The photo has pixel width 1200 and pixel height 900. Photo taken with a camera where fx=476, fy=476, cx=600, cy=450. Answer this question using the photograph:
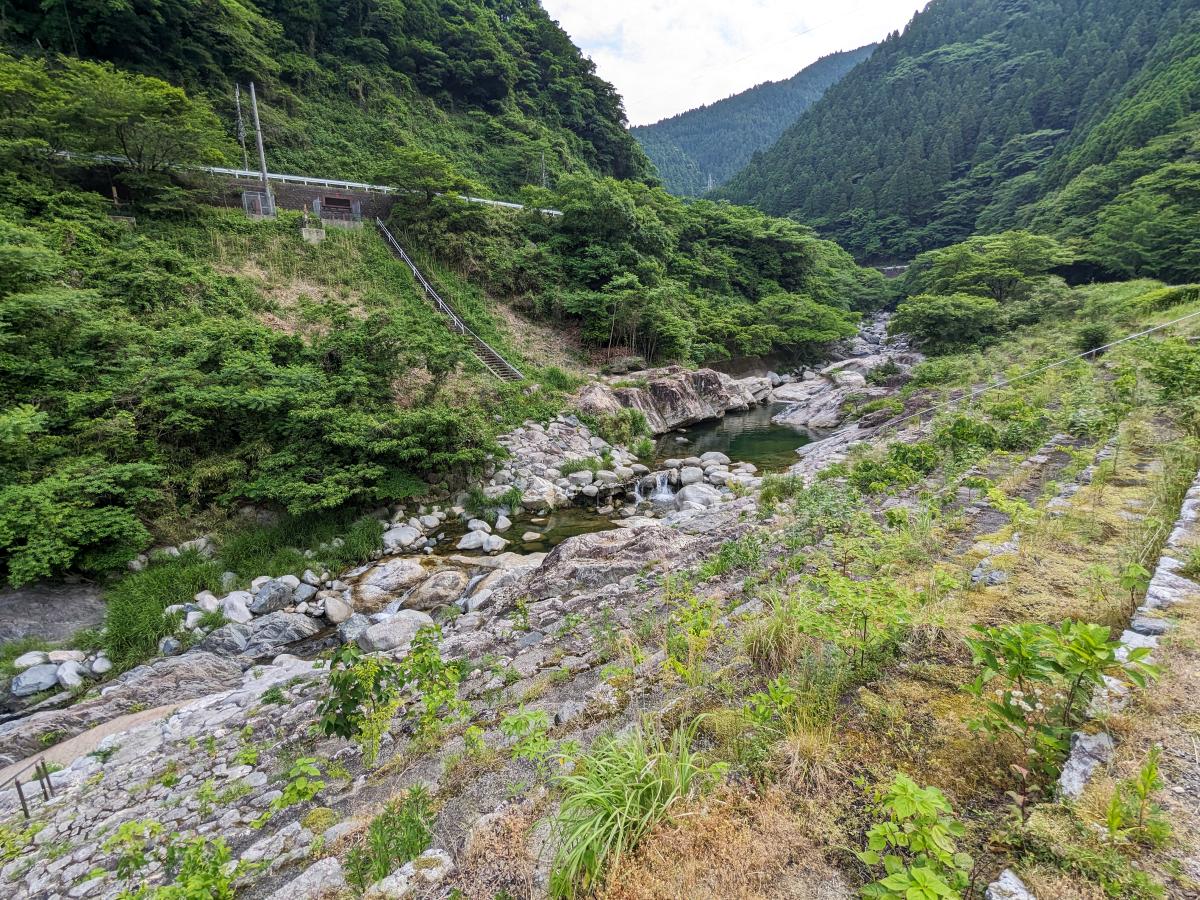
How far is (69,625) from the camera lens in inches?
265

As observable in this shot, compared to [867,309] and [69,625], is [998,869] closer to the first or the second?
[69,625]

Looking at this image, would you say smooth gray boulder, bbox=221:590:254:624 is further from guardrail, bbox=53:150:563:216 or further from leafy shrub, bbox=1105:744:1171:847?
guardrail, bbox=53:150:563:216

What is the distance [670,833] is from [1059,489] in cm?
580

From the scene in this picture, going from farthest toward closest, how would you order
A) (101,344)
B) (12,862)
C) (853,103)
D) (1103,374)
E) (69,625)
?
(853,103), (1103,374), (101,344), (69,625), (12,862)

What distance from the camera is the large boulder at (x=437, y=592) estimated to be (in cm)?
791

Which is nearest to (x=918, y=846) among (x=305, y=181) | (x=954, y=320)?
(x=954, y=320)

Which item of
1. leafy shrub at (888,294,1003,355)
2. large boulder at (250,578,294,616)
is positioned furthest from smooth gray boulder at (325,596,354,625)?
leafy shrub at (888,294,1003,355)

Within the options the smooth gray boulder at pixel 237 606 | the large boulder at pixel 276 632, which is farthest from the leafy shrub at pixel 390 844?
the smooth gray boulder at pixel 237 606

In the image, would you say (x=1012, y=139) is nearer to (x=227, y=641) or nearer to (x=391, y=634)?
(x=391, y=634)

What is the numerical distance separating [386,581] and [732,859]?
785 centimetres

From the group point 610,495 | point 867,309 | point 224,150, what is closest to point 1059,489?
point 610,495

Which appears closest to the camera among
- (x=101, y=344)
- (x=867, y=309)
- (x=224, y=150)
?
(x=101, y=344)

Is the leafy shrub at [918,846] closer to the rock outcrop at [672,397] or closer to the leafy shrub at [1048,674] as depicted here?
the leafy shrub at [1048,674]

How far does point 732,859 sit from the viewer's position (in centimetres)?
198
